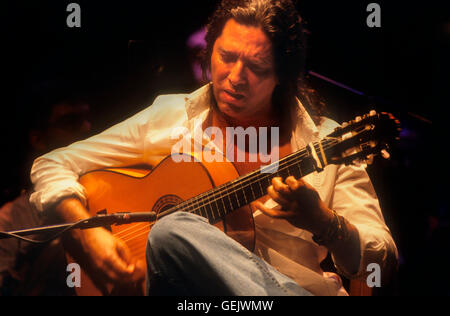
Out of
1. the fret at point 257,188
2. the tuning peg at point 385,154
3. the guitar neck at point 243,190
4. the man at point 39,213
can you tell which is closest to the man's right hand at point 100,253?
the man at point 39,213

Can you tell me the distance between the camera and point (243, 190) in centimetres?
150

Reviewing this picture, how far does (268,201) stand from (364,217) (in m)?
0.43

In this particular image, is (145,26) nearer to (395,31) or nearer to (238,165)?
(238,165)

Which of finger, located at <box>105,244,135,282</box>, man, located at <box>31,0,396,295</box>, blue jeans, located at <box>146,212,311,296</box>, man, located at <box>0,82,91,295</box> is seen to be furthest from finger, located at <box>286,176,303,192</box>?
man, located at <box>0,82,91,295</box>

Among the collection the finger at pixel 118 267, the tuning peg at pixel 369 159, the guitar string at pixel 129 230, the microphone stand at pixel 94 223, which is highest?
the tuning peg at pixel 369 159

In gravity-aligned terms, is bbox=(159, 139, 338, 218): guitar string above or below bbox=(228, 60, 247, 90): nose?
below

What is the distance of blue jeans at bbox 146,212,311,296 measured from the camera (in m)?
1.11

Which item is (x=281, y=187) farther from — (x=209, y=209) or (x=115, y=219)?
(x=115, y=219)

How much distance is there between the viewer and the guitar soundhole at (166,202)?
161 cm

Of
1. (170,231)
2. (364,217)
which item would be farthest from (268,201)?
(170,231)

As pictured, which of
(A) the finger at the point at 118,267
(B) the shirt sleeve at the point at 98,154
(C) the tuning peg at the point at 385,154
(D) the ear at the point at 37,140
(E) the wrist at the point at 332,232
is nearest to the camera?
(C) the tuning peg at the point at 385,154

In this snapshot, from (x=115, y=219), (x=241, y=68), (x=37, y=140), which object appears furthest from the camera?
(x=37, y=140)

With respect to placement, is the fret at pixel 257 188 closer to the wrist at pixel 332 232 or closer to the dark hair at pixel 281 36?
the wrist at pixel 332 232

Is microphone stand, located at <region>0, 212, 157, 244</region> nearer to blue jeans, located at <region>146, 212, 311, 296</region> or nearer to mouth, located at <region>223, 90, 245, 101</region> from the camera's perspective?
blue jeans, located at <region>146, 212, 311, 296</region>
